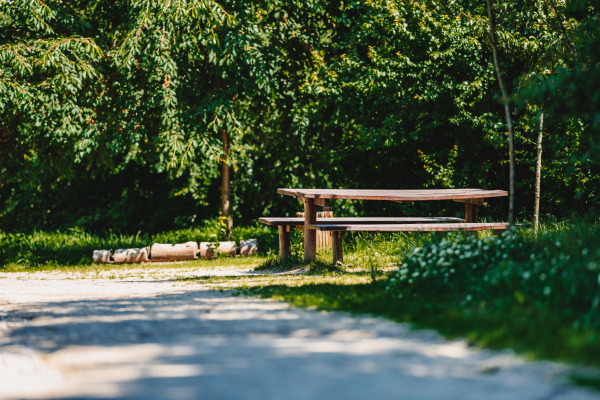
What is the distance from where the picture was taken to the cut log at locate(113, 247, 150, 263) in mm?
11352

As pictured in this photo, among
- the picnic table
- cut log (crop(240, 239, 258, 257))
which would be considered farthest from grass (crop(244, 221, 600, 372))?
cut log (crop(240, 239, 258, 257))

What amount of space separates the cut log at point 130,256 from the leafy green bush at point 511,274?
24.2ft

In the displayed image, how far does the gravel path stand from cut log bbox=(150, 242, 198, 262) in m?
6.93

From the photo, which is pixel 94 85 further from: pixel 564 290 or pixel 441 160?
pixel 564 290

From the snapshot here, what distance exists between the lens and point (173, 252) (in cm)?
1148

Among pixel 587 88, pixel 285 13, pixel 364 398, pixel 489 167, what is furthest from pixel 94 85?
pixel 364 398

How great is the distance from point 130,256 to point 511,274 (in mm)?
8843

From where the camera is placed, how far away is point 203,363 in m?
2.98

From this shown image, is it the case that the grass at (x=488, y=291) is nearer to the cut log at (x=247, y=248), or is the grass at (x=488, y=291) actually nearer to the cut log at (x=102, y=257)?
the cut log at (x=247, y=248)

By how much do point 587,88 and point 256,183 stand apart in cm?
1223

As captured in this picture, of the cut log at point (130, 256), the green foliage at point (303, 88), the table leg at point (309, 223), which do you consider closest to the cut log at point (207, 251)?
the cut log at point (130, 256)

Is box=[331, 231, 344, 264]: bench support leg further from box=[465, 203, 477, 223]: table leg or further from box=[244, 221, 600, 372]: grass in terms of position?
box=[465, 203, 477, 223]: table leg

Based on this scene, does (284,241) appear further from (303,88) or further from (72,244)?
(72,244)

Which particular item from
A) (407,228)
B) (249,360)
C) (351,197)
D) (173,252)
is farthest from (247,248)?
(249,360)
